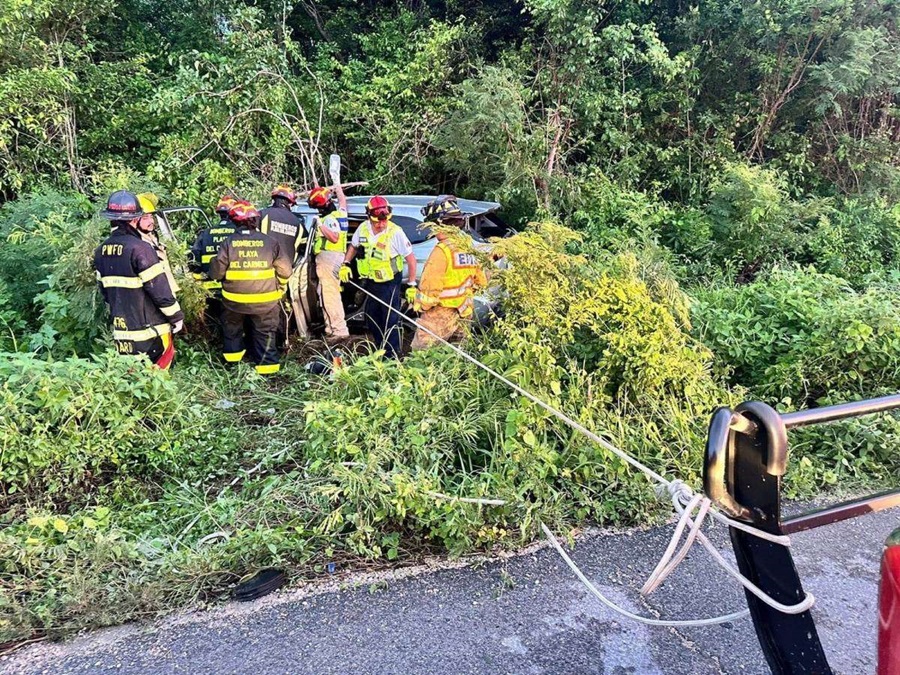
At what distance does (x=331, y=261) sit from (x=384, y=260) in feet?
2.23

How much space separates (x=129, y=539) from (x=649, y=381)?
306 cm

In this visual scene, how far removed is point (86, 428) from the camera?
10.8 ft

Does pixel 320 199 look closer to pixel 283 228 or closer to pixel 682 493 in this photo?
pixel 283 228

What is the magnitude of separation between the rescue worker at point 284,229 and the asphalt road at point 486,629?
3.62m

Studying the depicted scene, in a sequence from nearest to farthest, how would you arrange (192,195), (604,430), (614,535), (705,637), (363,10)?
(705,637)
(614,535)
(604,430)
(192,195)
(363,10)

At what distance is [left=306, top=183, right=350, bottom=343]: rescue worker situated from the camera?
601 centimetres

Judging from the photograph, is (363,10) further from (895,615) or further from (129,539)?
(895,615)

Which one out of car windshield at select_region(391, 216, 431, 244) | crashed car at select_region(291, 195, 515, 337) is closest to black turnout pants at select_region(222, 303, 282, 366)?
crashed car at select_region(291, 195, 515, 337)

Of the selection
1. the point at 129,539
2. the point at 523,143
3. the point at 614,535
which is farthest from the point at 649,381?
the point at 523,143

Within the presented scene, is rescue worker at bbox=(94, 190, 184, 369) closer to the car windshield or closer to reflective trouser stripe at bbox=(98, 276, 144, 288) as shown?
reflective trouser stripe at bbox=(98, 276, 144, 288)

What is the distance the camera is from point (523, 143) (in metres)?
7.70

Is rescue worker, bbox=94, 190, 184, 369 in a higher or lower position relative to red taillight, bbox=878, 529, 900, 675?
higher

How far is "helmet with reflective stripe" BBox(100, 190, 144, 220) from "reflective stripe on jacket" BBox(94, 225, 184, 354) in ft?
0.37

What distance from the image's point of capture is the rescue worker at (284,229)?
5750 millimetres
